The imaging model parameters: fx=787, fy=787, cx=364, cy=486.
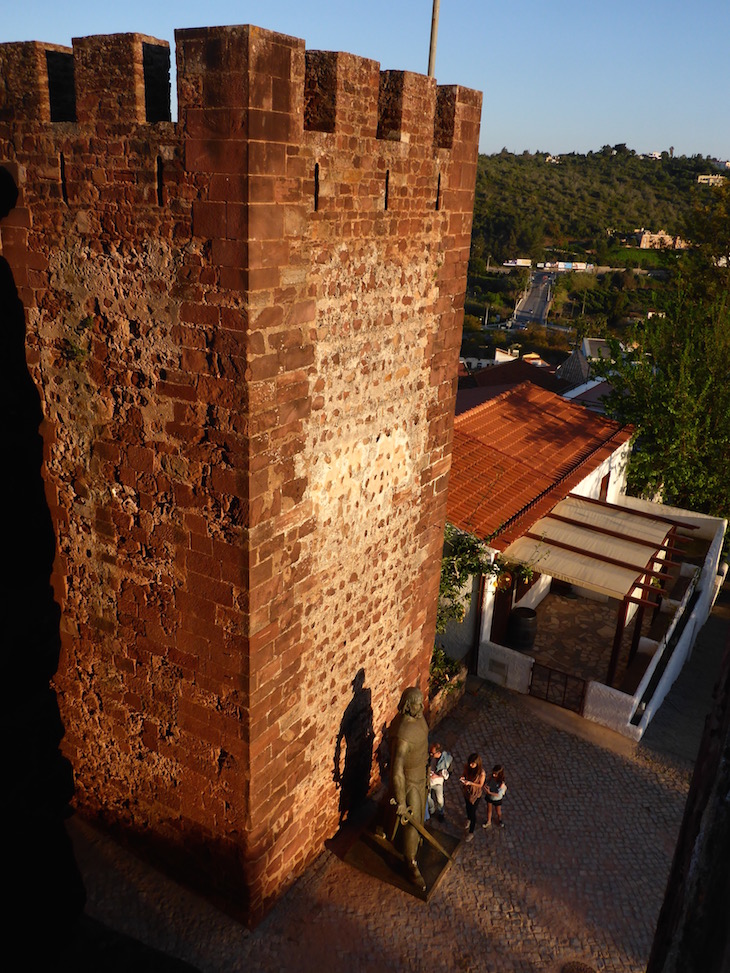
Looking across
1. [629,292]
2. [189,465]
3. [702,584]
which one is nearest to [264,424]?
[189,465]

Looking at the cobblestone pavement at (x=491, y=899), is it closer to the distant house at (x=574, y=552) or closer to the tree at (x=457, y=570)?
the distant house at (x=574, y=552)

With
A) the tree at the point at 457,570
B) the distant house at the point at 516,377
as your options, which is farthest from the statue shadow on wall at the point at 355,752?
the distant house at the point at 516,377

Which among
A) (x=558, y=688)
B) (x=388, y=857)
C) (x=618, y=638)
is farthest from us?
(x=558, y=688)

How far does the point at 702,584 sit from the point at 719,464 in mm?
3227

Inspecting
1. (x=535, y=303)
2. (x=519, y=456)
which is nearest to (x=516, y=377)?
(x=519, y=456)

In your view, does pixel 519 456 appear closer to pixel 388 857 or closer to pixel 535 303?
pixel 388 857

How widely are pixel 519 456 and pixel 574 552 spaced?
2.30 metres

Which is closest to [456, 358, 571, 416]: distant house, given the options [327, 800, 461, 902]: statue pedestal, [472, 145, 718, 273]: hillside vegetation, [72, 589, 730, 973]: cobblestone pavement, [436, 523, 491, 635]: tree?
[436, 523, 491, 635]: tree

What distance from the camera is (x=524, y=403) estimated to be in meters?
15.3

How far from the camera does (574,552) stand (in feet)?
36.9

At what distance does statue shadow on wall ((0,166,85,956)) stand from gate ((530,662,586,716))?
6003 mm

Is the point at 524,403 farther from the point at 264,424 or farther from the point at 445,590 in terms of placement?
the point at 264,424

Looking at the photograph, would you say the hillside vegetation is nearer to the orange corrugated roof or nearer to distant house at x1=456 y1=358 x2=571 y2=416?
distant house at x1=456 y1=358 x2=571 y2=416

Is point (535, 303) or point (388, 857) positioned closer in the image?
point (388, 857)
